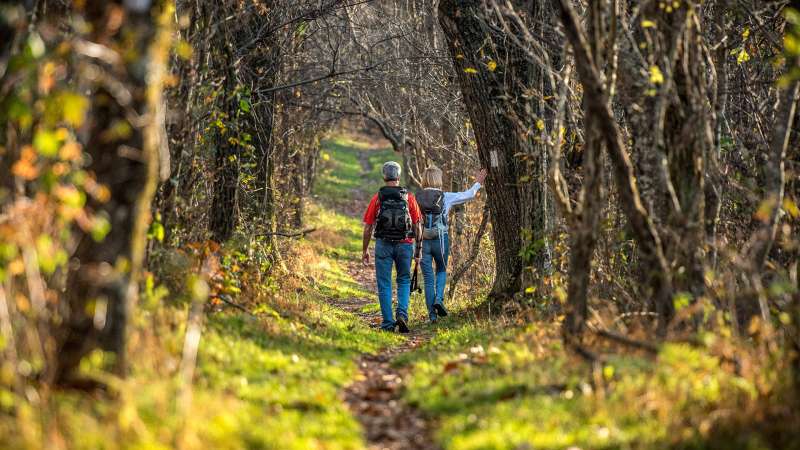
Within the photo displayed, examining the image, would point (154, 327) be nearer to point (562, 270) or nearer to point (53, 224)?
point (53, 224)

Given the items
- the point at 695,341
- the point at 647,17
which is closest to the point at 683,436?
the point at 695,341

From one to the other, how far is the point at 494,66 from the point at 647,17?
3.22 m

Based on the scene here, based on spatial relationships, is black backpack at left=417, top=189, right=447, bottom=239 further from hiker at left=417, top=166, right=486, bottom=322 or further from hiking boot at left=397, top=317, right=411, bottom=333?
hiking boot at left=397, top=317, right=411, bottom=333

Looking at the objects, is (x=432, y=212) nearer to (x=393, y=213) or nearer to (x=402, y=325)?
(x=393, y=213)

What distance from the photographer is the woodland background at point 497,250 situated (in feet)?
15.6

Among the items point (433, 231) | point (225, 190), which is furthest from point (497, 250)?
point (225, 190)

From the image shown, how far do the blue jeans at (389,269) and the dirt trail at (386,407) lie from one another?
1.61 m

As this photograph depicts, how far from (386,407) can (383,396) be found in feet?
1.25

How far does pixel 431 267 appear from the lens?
13141 mm

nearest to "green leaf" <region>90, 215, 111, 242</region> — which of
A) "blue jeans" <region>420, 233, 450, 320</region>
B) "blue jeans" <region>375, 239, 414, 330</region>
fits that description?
"blue jeans" <region>375, 239, 414, 330</region>

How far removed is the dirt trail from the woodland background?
14 cm

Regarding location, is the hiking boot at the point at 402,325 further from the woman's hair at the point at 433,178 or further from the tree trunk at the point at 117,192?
the tree trunk at the point at 117,192

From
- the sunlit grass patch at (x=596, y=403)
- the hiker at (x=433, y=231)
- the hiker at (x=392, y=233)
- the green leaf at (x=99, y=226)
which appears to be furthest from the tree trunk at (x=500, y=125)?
the green leaf at (x=99, y=226)

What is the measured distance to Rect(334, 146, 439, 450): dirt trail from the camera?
5.63m
